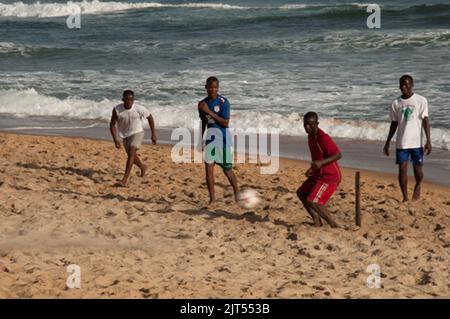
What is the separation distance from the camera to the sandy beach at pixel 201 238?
7.28 meters

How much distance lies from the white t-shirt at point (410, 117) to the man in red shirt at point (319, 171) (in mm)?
1375

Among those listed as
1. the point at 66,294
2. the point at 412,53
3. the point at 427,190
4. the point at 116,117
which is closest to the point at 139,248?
the point at 66,294

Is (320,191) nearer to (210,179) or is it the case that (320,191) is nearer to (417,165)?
(210,179)

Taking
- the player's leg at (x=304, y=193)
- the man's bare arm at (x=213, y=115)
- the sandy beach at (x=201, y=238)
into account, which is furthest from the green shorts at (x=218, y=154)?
the player's leg at (x=304, y=193)

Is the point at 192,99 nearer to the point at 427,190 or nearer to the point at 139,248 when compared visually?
the point at 427,190

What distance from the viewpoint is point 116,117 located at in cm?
1102

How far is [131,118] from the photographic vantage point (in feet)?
35.9

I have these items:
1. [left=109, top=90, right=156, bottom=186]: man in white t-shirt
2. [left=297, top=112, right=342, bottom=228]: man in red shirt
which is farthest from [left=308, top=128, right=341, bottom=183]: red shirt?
[left=109, top=90, right=156, bottom=186]: man in white t-shirt

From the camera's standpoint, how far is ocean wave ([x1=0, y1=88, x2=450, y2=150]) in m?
15.0

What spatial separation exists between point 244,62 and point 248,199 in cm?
1377

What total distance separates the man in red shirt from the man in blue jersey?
1134mm

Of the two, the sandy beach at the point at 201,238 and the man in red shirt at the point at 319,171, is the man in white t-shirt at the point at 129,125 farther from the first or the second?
the man in red shirt at the point at 319,171

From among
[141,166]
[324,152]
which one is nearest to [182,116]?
[141,166]
